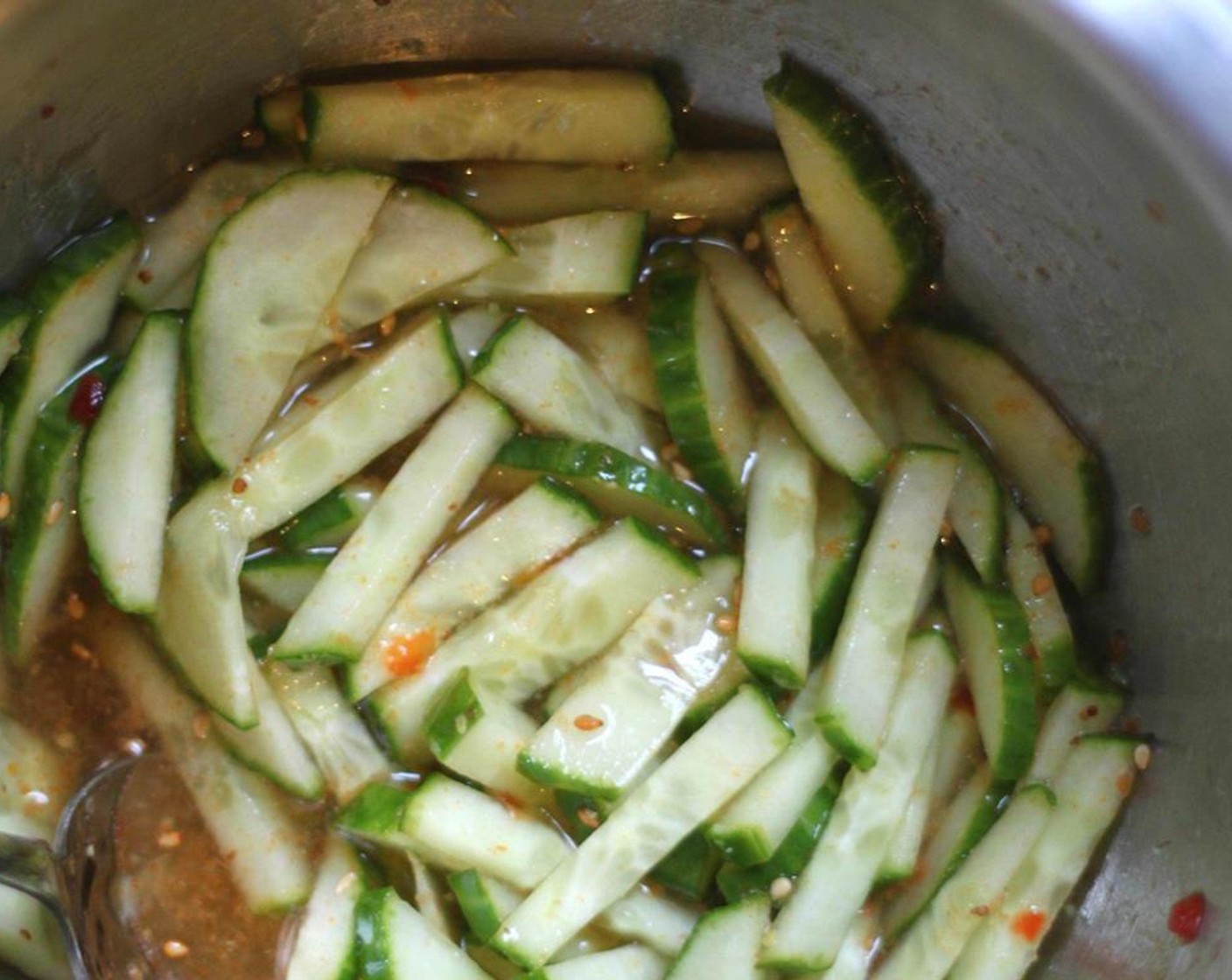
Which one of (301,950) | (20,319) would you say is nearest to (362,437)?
(20,319)

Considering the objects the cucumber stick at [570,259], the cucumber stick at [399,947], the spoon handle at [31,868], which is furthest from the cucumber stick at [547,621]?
the spoon handle at [31,868]

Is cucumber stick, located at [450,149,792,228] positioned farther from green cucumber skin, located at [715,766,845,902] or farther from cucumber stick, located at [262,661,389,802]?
green cucumber skin, located at [715,766,845,902]

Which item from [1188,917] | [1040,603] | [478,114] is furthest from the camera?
[1040,603]

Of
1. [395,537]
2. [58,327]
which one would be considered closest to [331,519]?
[395,537]

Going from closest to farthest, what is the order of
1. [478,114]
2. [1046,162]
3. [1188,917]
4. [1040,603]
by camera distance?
[1046,162] < [1188,917] < [478,114] < [1040,603]

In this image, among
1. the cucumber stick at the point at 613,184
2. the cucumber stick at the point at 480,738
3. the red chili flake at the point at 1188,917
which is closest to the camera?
the red chili flake at the point at 1188,917

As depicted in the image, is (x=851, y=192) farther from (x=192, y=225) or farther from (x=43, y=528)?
(x=43, y=528)

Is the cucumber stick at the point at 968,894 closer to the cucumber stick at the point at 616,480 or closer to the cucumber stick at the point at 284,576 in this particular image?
the cucumber stick at the point at 616,480
